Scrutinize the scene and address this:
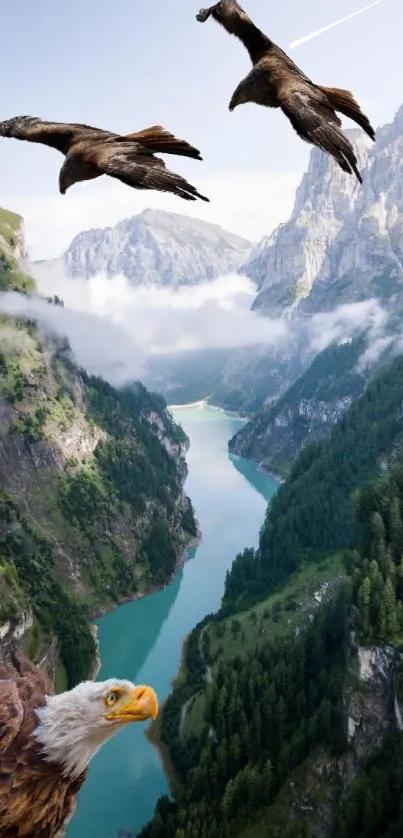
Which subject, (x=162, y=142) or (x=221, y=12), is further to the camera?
(x=221, y=12)

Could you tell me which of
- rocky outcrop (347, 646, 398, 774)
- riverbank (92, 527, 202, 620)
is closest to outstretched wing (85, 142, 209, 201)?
rocky outcrop (347, 646, 398, 774)

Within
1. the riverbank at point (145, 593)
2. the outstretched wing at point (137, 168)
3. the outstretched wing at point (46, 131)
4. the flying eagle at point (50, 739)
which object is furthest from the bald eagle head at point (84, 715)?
the riverbank at point (145, 593)

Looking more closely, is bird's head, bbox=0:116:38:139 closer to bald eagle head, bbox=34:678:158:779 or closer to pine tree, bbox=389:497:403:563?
bald eagle head, bbox=34:678:158:779

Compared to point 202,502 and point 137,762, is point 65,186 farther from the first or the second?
point 202,502

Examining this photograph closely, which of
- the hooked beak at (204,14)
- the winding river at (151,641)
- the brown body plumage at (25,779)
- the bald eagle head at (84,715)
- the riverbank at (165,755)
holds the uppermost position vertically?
the hooked beak at (204,14)

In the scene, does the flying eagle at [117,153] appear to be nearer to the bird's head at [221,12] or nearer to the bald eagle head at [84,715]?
the bird's head at [221,12]

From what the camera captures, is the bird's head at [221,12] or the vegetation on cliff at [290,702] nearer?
the bird's head at [221,12]

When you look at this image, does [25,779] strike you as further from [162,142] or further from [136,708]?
[162,142]

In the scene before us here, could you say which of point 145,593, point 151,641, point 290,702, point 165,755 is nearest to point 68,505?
point 145,593
